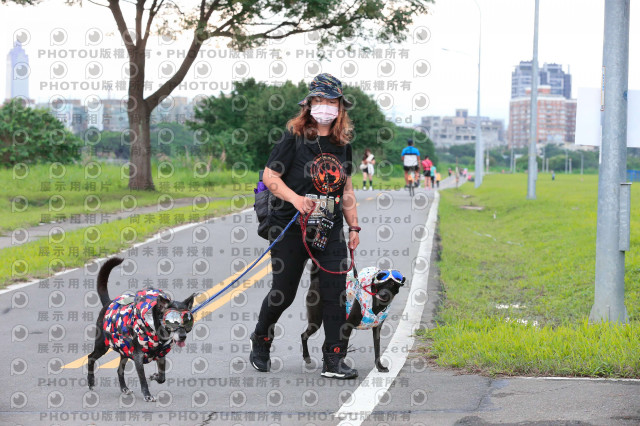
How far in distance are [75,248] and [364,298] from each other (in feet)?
26.1

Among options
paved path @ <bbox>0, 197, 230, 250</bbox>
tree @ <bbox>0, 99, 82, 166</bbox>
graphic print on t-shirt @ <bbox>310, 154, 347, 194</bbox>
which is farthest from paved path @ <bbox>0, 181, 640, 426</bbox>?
tree @ <bbox>0, 99, 82, 166</bbox>

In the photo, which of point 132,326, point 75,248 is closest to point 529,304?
point 132,326

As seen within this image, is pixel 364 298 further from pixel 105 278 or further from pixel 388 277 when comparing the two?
pixel 105 278

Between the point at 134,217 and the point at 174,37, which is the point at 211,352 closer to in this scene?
the point at 134,217

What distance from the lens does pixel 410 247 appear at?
14.4 metres

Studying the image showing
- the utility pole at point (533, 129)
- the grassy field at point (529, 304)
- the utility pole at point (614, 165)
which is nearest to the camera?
the grassy field at point (529, 304)

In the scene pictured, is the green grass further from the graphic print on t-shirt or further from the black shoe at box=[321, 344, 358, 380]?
the graphic print on t-shirt

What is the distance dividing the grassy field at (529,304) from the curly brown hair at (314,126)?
6.21ft

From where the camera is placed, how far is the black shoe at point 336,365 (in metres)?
6.07

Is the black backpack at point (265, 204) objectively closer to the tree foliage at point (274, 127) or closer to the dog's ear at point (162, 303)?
the dog's ear at point (162, 303)

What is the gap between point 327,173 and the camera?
19.5ft

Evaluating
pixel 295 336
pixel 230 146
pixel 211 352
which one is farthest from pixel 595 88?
pixel 230 146

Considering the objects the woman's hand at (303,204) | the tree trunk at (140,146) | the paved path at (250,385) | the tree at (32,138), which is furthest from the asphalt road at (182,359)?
the tree at (32,138)

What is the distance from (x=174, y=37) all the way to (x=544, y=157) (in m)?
151
